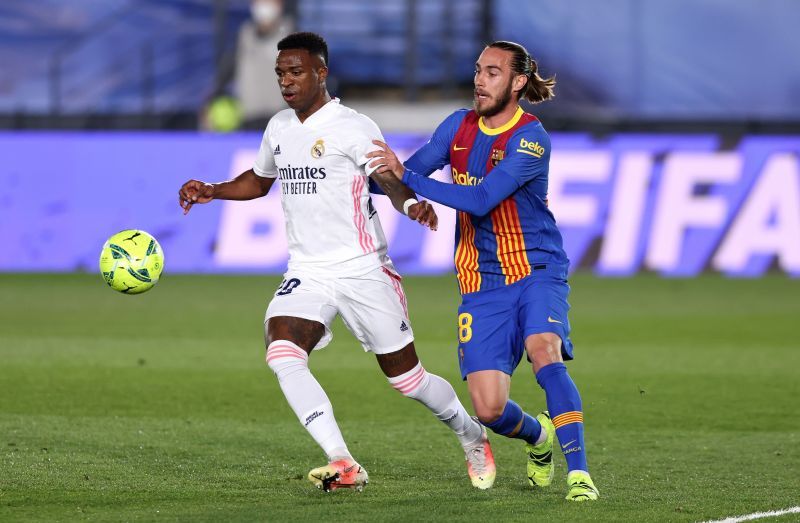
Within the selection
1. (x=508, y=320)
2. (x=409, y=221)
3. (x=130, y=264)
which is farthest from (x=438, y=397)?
(x=409, y=221)

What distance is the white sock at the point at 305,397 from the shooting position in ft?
19.6

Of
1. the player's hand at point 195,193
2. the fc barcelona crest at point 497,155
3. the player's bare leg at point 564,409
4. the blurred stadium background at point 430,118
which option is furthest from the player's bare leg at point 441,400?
the blurred stadium background at point 430,118

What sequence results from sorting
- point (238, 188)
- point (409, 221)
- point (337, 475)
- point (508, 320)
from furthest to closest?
point (409, 221) → point (238, 188) → point (508, 320) → point (337, 475)

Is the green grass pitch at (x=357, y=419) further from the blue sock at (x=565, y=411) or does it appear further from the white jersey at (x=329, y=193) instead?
the white jersey at (x=329, y=193)

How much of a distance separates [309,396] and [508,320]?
94cm

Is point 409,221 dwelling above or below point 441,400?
below

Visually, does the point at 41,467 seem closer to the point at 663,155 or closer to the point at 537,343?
the point at 537,343

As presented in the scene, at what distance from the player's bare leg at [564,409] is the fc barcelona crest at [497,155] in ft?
2.67

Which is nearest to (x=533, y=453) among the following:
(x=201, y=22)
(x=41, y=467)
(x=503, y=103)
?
(x=503, y=103)

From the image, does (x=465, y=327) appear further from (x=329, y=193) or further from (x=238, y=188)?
(x=238, y=188)

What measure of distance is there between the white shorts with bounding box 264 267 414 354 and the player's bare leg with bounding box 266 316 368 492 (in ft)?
0.28

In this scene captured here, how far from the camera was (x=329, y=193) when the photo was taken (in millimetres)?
6379

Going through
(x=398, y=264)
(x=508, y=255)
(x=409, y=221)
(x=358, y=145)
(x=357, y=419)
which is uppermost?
(x=358, y=145)

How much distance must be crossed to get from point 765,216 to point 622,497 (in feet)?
41.9
